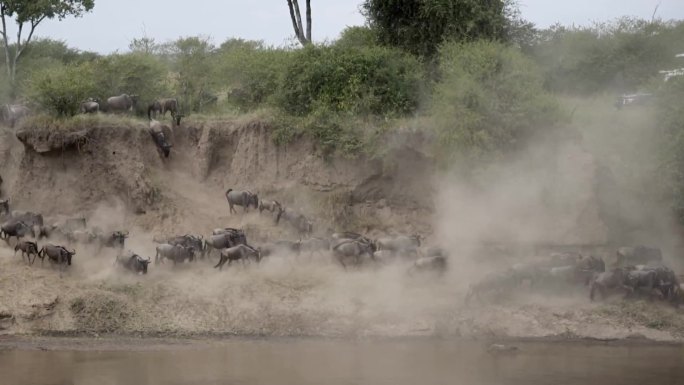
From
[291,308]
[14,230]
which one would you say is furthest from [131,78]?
[291,308]

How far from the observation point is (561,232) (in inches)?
933

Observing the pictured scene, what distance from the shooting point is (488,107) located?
25.1 m

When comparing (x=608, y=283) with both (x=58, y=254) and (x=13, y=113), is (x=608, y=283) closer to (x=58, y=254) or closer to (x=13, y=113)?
(x=58, y=254)

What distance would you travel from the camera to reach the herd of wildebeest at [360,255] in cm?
2100

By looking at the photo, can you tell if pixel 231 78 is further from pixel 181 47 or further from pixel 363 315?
pixel 363 315

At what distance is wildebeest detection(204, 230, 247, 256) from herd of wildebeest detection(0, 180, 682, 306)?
23 millimetres

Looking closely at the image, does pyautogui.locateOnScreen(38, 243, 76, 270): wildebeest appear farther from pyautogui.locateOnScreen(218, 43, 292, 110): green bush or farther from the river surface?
pyautogui.locateOnScreen(218, 43, 292, 110): green bush

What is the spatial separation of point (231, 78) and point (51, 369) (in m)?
15.1

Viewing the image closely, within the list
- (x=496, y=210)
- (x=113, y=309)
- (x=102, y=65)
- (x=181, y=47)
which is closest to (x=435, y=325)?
(x=496, y=210)

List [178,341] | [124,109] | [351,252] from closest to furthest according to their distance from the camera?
[178,341] < [351,252] < [124,109]

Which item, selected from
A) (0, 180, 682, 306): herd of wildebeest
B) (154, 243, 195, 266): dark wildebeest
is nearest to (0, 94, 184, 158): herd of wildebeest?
(0, 180, 682, 306): herd of wildebeest

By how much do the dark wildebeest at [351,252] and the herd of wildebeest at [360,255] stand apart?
2 centimetres

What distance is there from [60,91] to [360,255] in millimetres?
9923

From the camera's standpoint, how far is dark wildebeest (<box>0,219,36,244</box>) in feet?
75.9
